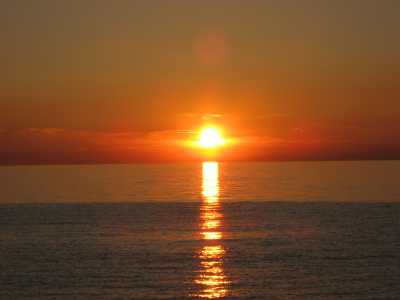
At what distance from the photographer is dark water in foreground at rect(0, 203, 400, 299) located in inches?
1057

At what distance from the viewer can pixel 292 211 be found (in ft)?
220

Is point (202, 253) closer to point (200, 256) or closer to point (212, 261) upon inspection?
point (200, 256)

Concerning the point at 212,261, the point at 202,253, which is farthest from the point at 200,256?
the point at 212,261

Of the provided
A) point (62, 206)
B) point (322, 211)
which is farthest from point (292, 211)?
point (62, 206)

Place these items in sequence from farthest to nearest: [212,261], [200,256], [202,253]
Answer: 1. [202,253]
2. [200,256]
3. [212,261]

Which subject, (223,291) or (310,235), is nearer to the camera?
(223,291)

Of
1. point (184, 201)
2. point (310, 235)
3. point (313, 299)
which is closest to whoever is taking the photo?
point (313, 299)

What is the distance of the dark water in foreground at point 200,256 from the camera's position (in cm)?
2684

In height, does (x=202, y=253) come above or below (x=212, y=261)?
above

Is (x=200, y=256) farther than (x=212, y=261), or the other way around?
(x=200, y=256)

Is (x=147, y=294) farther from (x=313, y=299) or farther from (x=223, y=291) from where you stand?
(x=313, y=299)

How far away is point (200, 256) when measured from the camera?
35938 millimetres

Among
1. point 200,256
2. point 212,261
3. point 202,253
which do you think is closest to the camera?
point 212,261

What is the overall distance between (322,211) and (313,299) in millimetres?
42952
